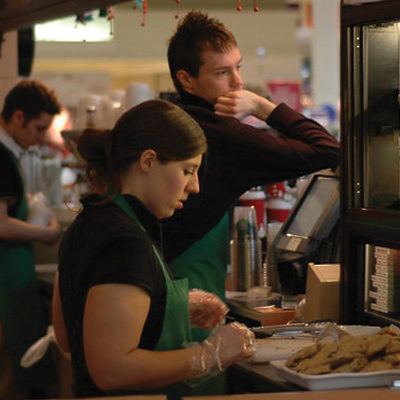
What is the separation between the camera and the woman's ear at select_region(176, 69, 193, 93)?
10.9 feet

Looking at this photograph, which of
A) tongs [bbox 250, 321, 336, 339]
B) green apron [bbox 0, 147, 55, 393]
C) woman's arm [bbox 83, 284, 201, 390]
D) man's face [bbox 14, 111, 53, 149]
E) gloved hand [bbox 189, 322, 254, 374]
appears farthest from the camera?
man's face [bbox 14, 111, 53, 149]

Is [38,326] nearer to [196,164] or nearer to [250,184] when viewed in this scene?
[250,184]

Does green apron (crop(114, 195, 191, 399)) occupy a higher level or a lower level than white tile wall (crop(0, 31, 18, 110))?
lower

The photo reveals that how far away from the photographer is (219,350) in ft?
7.63

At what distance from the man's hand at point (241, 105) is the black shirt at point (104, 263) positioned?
0.92 m

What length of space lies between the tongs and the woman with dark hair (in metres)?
0.39

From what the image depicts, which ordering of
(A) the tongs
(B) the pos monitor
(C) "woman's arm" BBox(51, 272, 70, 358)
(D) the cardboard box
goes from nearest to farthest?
(C) "woman's arm" BBox(51, 272, 70, 358) → (A) the tongs → (D) the cardboard box → (B) the pos monitor

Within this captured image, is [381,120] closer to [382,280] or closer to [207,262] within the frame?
[382,280]

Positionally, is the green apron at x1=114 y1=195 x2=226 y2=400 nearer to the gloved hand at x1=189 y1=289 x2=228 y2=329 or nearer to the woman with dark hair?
the woman with dark hair

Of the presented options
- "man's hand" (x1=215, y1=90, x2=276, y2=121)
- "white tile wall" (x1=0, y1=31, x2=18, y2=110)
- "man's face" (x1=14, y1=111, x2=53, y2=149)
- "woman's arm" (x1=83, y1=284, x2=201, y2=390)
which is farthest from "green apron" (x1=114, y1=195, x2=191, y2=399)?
"white tile wall" (x1=0, y1=31, x2=18, y2=110)

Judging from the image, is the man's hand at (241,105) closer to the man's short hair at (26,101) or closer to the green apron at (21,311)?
the green apron at (21,311)

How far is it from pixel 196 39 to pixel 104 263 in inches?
51.2

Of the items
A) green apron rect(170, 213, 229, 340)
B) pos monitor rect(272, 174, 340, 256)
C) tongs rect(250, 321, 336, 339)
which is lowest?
tongs rect(250, 321, 336, 339)

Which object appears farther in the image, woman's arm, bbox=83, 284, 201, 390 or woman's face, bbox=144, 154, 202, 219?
woman's face, bbox=144, 154, 202, 219
